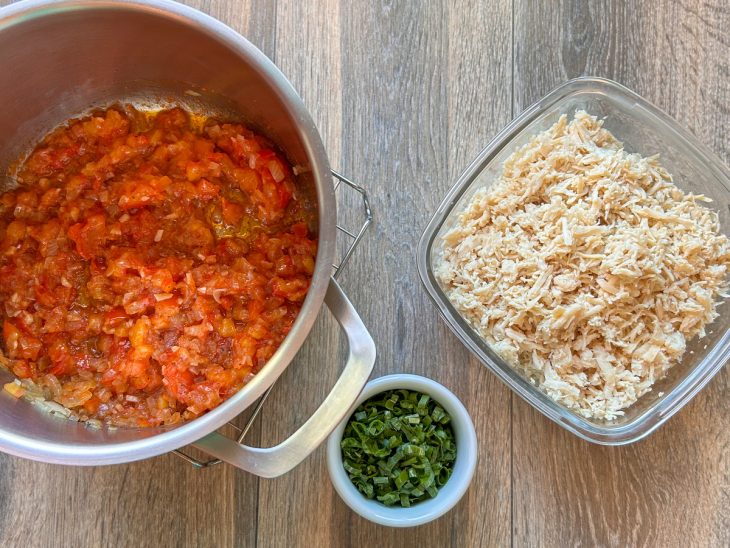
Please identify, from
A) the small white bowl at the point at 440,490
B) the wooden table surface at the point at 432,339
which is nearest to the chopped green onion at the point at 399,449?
the small white bowl at the point at 440,490

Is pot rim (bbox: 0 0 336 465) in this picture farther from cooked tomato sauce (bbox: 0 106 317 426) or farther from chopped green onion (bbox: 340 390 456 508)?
chopped green onion (bbox: 340 390 456 508)

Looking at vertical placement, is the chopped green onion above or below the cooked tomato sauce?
below

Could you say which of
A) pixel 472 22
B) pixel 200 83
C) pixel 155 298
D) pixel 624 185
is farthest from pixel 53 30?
pixel 624 185

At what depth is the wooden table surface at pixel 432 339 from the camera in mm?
1852

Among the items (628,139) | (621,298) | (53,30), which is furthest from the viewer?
(628,139)

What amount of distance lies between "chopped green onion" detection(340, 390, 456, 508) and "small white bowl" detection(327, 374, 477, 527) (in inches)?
0.9

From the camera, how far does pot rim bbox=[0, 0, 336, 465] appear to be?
1389 millimetres

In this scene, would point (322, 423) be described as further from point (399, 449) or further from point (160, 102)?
point (160, 102)

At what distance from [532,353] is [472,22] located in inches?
41.5

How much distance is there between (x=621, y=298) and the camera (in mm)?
1621

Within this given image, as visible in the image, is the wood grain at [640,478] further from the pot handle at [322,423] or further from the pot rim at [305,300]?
the pot rim at [305,300]

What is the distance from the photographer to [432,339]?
188 cm

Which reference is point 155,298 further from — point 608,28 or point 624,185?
point 608,28

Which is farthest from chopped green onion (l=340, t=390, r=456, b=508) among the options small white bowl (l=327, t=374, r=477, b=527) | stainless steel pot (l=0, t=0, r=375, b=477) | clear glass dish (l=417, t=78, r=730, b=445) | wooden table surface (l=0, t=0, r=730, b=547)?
stainless steel pot (l=0, t=0, r=375, b=477)
